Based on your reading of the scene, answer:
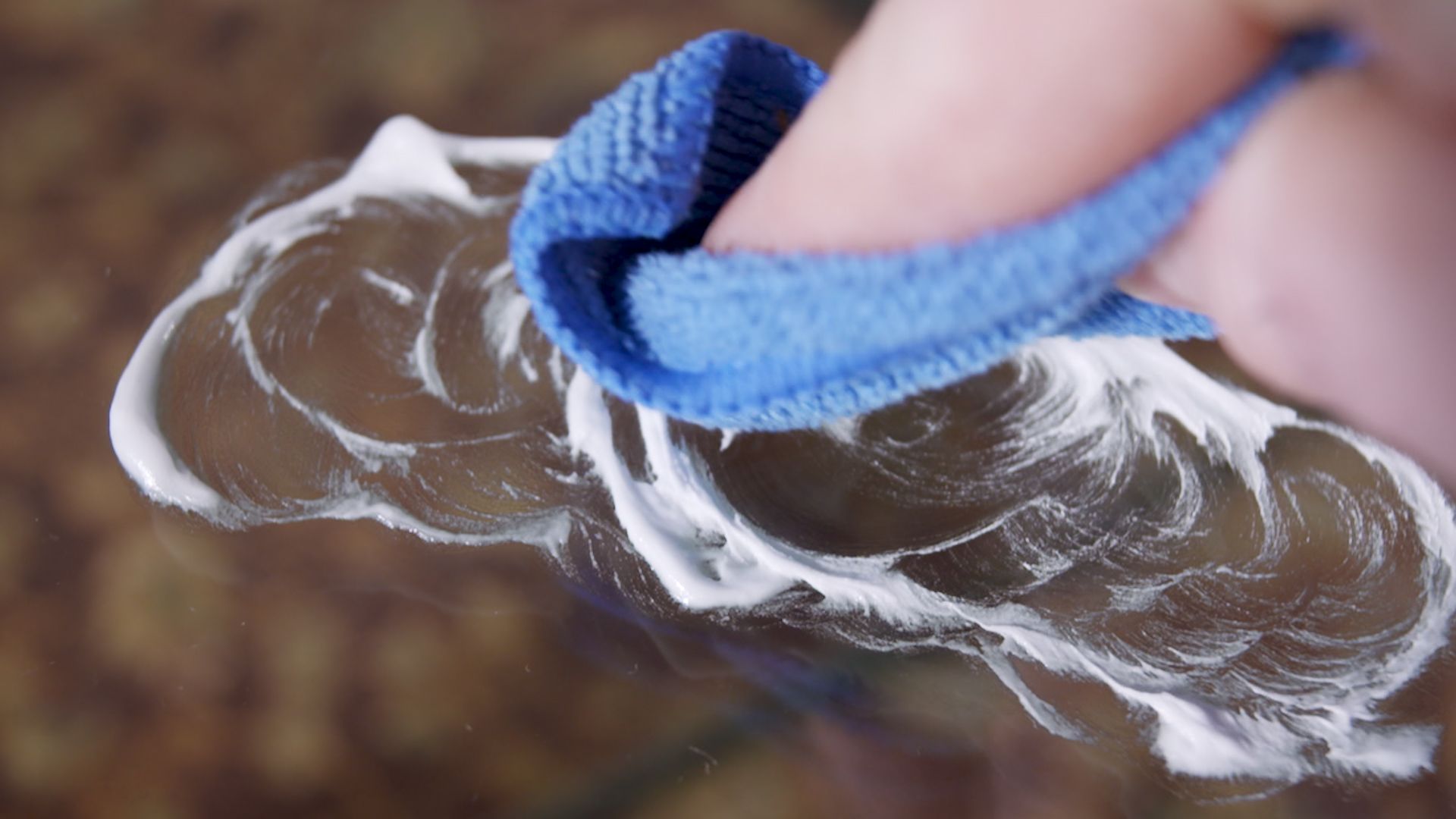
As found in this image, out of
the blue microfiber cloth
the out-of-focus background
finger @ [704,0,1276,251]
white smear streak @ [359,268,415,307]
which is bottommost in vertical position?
the out-of-focus background

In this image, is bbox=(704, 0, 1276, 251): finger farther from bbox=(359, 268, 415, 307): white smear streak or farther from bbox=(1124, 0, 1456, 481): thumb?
bbox=(359, 268, 415, 307): white smear streak

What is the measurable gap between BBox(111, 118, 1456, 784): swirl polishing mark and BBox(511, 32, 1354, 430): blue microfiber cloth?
0.06 meters

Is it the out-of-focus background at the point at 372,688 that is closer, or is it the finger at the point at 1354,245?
the finger at the point at 1354,245

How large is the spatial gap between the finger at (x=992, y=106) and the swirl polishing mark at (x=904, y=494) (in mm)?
142

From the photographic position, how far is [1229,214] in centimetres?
27

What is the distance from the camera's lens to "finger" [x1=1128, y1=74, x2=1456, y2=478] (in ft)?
0.77

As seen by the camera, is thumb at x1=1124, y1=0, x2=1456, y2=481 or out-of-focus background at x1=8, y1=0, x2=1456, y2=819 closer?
thumb at x1=1124, y1=0, x2=1456, y2=481

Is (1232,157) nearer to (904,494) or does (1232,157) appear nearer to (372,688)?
(904,494)

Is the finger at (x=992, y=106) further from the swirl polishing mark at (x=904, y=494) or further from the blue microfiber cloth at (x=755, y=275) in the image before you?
the swirl polishing mark at (x=904, y=494)

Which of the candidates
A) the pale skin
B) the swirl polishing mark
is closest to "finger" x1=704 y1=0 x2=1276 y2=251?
the pale skin

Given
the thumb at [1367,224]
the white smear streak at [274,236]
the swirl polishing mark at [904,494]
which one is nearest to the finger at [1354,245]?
the thumb at [1367,224]

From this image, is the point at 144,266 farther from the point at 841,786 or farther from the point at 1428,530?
the point at 1428,530

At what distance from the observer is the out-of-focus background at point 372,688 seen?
37 cm

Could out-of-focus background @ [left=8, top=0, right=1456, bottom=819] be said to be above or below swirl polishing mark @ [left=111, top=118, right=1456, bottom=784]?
below
